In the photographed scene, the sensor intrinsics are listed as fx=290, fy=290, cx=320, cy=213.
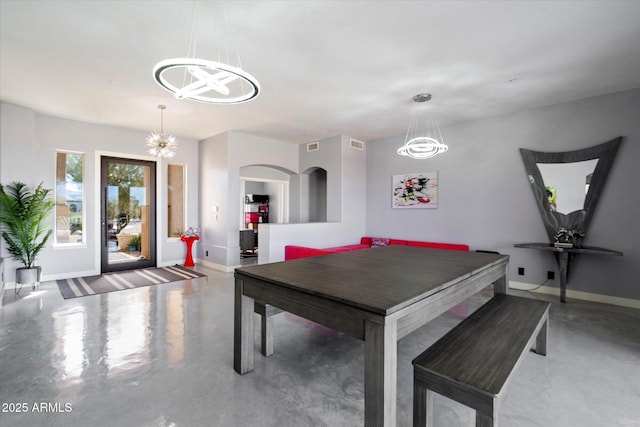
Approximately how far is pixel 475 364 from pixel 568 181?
4.03m

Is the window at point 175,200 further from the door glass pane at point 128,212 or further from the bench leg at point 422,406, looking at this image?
the bench leg at point 422,406

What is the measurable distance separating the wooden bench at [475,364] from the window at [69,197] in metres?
6.27

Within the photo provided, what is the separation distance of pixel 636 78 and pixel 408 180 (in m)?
3.23

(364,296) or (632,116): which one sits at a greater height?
(632,116)

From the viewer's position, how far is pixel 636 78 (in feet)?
11.3

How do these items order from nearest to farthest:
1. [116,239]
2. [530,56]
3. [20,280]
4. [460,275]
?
[460,275] < [530,56] < [20,280] < [116,239]

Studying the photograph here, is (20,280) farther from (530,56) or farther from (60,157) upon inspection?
(530,56)

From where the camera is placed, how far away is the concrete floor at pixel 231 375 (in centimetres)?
172

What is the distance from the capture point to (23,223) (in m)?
4.29

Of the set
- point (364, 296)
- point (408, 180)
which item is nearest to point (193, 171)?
point (408, 180)

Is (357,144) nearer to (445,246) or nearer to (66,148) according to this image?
(445,246)

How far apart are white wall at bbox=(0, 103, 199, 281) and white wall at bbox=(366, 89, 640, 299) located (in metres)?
4.73

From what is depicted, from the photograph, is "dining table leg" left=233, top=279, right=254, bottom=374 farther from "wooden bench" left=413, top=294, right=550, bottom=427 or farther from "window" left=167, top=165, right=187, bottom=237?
"window" left=167, top=165, right=187, bottom=237

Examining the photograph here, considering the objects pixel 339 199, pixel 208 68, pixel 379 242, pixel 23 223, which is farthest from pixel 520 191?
pixel 23 223
